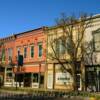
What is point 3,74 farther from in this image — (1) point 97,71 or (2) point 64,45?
(1) point 97,71

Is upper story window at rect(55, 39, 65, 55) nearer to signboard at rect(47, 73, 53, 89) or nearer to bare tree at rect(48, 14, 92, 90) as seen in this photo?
bare tree at rect(48, 14, 92, 90)

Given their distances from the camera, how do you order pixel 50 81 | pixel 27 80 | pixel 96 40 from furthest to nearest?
pixel 27 80
pixel 50 81
pixel 96 40

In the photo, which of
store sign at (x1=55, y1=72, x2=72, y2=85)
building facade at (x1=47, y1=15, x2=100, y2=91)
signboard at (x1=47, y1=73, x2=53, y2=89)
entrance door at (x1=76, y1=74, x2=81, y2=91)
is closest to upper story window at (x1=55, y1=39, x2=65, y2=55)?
building facade at (x1=47, y1=15, x2=100, y2=91)

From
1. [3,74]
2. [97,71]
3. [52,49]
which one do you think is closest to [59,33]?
[52,49]

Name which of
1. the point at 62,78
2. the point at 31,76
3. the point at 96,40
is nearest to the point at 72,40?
the point at 96,40

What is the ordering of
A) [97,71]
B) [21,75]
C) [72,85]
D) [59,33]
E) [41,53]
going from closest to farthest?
[97,71], [72,85], [59,33], [41,53], [21,75]

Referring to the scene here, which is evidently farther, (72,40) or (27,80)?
(27,80)

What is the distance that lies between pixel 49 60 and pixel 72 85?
707 cm

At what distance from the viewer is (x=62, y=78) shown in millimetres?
42906

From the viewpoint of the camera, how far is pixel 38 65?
159ft

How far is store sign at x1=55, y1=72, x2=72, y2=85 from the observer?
41.9 metres

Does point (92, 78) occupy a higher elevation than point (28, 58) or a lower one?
lower

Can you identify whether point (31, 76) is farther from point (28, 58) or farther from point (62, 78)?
point (62, 78)

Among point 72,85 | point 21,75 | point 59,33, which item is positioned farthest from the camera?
point 21,75
